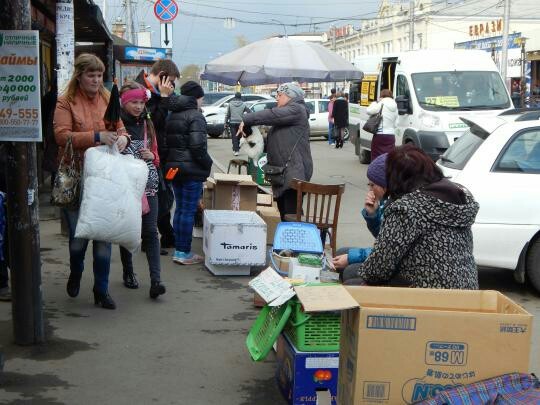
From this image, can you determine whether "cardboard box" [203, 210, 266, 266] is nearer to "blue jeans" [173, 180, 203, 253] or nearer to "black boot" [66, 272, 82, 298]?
"blue jeans" [173, 180, 203, 253]

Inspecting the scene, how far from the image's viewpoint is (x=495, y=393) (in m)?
3.42

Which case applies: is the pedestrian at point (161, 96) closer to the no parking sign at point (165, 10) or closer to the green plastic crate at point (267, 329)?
the green plastic crate at point (267, 329)

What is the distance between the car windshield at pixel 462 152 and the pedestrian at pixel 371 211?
6.86 feet

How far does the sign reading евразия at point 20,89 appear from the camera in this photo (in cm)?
488

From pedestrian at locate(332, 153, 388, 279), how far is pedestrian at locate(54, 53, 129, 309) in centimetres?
178

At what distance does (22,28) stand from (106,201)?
123 centimetres

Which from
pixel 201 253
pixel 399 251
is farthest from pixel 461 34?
pixel 399 251

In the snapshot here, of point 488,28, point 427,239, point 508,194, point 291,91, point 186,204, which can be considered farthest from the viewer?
point 488,28

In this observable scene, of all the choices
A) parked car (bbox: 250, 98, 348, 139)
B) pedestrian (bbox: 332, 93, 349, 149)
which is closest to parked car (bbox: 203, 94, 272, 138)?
parked car (bbox: 250, 98, 348, 139)

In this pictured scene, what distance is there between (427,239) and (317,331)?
75 cm

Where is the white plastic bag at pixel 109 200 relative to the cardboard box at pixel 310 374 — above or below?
above

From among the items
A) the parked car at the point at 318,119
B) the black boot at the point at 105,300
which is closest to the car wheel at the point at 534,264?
the black boot at the point at 105,300

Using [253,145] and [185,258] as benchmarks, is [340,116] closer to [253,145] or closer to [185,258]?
[253,145]

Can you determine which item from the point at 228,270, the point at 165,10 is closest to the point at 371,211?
the point at 228,270
